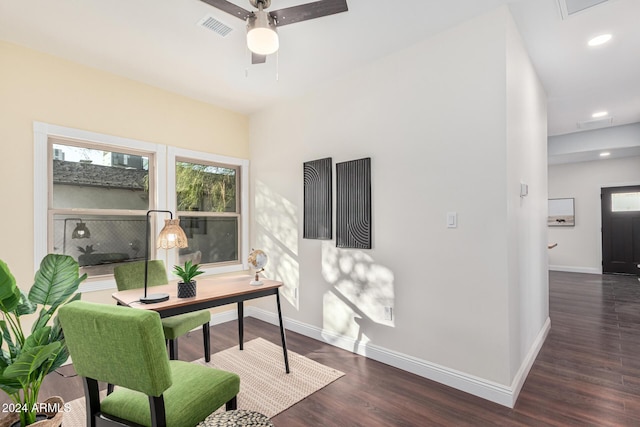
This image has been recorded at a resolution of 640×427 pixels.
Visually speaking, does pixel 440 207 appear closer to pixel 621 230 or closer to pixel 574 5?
pixel 574 5

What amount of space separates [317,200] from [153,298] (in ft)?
6.25

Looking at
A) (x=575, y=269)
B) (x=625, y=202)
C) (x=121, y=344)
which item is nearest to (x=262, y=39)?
(x=121, y=344)

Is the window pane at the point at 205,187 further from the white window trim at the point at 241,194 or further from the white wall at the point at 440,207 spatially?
the white wall at the point at 440,207

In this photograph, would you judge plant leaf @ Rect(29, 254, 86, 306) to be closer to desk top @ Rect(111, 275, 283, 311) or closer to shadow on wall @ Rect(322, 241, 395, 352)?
desk top @ Rect(111, 275, 283, 311)

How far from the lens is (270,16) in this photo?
1.95 meters

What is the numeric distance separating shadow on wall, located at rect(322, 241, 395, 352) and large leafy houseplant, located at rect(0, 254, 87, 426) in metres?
2.21

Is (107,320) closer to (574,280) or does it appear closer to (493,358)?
(493,358)

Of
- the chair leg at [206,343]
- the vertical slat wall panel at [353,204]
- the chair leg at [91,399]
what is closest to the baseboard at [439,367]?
the vertical slat wall panel at [353,204]

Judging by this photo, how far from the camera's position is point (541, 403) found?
226 cm

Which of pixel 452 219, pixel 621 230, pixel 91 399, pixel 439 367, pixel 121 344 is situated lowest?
pixel 439 367

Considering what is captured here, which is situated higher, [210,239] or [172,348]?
[210,239]

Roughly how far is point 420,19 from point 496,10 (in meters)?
0.52

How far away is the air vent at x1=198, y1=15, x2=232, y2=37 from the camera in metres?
2.41

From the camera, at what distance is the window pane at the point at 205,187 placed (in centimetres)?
394
